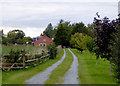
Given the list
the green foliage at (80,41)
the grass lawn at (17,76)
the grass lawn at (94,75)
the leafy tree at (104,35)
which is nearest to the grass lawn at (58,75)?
the grass lawn at (94,75)

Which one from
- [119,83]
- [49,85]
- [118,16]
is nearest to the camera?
[49,85]

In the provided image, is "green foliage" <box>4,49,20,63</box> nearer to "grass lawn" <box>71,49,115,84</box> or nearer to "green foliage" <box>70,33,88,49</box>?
"grass lawn" <box>71,49,115,84</box>

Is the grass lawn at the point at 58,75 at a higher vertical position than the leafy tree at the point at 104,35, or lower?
lower

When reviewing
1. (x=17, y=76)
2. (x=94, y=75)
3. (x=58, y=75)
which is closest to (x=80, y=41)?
(x=94, y=75)

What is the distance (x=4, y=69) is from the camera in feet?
57.4

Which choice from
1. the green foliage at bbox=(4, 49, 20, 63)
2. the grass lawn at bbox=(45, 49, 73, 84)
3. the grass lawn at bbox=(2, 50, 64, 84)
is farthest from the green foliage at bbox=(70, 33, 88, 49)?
the grass lawn at bbox=(2, 50, 64, 84)

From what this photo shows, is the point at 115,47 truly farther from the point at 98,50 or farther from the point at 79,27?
the point at 79,27

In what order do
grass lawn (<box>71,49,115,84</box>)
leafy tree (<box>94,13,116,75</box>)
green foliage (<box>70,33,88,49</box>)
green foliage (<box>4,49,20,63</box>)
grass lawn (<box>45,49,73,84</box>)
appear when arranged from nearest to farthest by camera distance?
grass lawn (<box>45,49,73,84</box>), grass lawn (<box>71,49,115,84</box>), leafy tree (<box>94,13,116,75</box>), green foliage (<box>4,49,20,63</box>), green foliage (<box>70,33,88,49</box>)

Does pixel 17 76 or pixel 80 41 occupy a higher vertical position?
pixel 80 41

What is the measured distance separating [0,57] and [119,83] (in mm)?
11867

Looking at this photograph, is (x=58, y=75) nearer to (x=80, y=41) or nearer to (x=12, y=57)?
(x=12, y=57)

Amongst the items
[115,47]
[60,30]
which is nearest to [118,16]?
[115,47]

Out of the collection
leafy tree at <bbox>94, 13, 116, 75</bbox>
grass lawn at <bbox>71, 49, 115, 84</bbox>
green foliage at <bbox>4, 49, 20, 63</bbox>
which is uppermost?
leafy tree at <bbox>94, 13, 116, 75</bbox>

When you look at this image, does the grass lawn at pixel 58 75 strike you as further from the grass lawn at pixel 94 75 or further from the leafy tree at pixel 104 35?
the leafy tree at pixel 104 35
